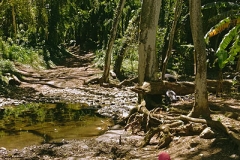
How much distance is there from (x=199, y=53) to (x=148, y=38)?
3.04 m

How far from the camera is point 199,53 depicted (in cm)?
682

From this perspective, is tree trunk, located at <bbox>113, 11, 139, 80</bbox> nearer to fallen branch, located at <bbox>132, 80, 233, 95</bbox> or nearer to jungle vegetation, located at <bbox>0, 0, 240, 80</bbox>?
jungle vegetation, located at <bbox>0, 0, 240, 80</bbox>

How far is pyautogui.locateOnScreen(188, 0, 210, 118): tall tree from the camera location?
6.73 metres

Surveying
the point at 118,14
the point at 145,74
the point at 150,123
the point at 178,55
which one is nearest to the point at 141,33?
the point at 145,74

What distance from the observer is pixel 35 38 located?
3206 centimetres

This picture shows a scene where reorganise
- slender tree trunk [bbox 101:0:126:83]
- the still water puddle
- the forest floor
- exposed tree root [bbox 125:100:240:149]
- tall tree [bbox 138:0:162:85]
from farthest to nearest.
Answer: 1. slender tree trunk [bbox 101:0:126:83]
2. tall tree [bbox 138:0:162:85]
3. the still water puddle
4. exposed tree root [bbox 125:100:240:149]
5. the forest floor

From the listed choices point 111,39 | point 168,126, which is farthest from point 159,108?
point 111,39

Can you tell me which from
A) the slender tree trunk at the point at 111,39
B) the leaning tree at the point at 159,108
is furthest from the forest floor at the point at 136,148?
the slender tree trunk at the point at 111,39

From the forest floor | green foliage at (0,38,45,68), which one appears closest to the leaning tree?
the forest floor

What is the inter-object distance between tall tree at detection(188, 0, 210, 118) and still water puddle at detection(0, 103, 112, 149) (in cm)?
299

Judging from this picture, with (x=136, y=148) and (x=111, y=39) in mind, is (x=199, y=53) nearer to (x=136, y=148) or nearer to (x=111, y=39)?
(x=136, y=148)

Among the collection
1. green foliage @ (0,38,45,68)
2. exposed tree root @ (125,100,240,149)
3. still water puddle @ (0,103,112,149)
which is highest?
green foliage @ (0,38,45,68)

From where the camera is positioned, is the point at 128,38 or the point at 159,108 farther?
the point at 128,38

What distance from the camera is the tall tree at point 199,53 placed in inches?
265
